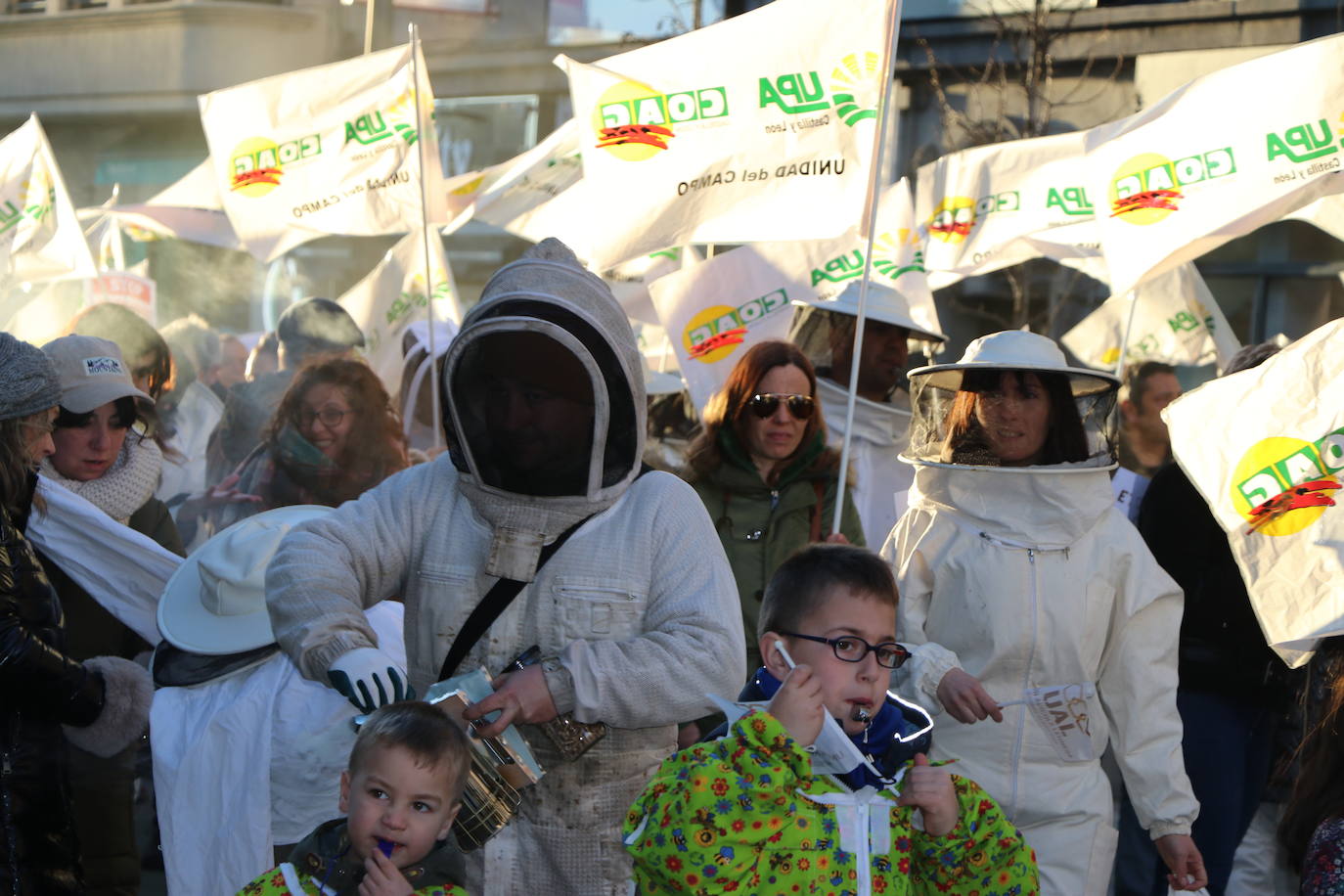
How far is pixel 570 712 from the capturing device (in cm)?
303

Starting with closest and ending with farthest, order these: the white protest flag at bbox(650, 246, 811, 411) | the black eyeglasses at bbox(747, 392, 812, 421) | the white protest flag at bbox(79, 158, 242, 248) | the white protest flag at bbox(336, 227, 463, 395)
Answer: the black eyeglasses at bbox(747, 392, 812, 421) → the white protest flag at bbox(650, 246, 811, 411) → the white protest flag at bbox(336, 227, 463, 395) → the white protest flag at bbox(79, 158, 242, 248)

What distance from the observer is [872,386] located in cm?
633

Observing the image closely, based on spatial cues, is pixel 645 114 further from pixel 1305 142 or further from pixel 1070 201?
pixel 1070 201

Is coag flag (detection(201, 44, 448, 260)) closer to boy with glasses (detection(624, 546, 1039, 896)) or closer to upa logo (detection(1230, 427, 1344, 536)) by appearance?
upa logo (detection(1230, 427, 1344, 536))

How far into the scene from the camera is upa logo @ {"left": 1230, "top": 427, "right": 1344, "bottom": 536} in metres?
4.14

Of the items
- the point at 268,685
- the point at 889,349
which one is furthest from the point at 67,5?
the point at 268,685

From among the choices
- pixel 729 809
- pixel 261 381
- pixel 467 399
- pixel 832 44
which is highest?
pixel 832 44

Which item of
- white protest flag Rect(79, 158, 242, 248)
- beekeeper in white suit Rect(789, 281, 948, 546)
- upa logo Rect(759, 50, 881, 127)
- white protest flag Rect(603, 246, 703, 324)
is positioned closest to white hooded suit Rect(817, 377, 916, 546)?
beekeeper in white suit Rect(789, 281, 948, 546)

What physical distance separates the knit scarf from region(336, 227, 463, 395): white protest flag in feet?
12.9

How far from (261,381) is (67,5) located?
1831 cm

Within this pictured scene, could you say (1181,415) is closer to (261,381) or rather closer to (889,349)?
(889,349)

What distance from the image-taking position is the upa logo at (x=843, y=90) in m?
5.71

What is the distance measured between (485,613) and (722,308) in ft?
15.6

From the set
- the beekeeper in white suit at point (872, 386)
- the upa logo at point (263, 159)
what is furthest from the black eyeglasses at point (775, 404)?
the upa logo at point (263, 159)
